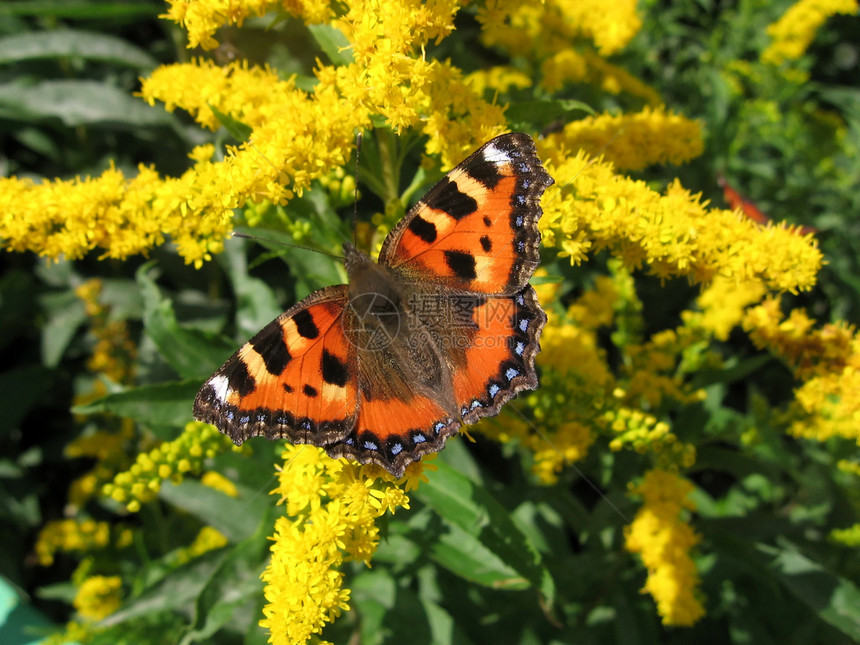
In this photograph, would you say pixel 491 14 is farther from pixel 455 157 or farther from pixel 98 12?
pixel 98 12

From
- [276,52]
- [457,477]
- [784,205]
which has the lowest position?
[457,477]

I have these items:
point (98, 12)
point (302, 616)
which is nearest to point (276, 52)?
point (98, 12)

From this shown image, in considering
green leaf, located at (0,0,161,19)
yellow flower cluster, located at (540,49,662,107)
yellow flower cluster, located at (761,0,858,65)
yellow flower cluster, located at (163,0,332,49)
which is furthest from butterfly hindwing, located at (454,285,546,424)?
yellow flower cluster, located at (761,0,858,65)

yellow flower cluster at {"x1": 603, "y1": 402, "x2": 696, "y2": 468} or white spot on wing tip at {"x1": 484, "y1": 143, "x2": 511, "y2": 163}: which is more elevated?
white spot on wing tip at {"x1": 484, "y1": 143, "x2": 511, "y2": 163}

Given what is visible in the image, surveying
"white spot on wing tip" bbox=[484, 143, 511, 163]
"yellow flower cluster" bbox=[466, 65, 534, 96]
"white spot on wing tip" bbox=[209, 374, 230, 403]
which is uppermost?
"yellow flower cluster" bbox=[466, 65, 534, 96]

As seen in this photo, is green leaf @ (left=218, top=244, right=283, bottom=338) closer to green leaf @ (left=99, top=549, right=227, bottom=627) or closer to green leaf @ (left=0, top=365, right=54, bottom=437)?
green leaf @ (left=99, top=549, right=227, bottom=627)
